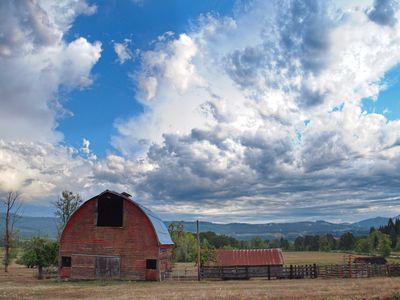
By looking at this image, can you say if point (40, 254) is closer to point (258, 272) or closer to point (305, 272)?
point (258, 272)

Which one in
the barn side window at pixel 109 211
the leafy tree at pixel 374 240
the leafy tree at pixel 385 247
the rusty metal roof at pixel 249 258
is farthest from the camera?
the leafy tree at pixel 374 240

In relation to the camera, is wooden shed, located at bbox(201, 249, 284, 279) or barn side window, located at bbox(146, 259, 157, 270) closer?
barn side window, located at bbox(146, 259, 157, 270)

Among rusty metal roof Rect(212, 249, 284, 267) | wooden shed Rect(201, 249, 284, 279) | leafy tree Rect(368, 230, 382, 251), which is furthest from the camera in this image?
leafy tree Rect(368, 230, 382, 251)

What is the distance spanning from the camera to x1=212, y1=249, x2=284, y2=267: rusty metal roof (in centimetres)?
5022

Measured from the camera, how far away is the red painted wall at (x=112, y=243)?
43094mm

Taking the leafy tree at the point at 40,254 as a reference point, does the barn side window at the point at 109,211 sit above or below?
above

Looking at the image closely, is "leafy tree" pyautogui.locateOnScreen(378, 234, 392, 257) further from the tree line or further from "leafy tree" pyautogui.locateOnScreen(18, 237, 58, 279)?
"leafy tree" pyautogui.locateOnScreen(18, 237, 58, 279)

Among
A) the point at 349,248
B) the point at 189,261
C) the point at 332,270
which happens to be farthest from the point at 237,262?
the point at 349,248

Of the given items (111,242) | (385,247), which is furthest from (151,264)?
(385,247)

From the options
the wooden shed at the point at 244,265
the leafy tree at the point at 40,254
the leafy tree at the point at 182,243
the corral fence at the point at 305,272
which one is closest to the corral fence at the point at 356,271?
the corral fence at the point at 305,272

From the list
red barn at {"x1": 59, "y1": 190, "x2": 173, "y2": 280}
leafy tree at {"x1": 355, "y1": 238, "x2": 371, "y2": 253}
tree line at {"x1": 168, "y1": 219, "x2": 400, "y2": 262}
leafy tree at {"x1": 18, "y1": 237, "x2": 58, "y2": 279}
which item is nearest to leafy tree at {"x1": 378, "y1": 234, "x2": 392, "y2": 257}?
tree line at {"x1": 168, "y1": 219, "x2": 400, "y2": 262}

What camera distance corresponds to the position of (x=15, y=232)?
6316cm

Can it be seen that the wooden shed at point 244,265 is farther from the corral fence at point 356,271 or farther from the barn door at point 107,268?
the barn door at point 107,268

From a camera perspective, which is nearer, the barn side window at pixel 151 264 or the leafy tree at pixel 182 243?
the barn side window at pixel 151 264
